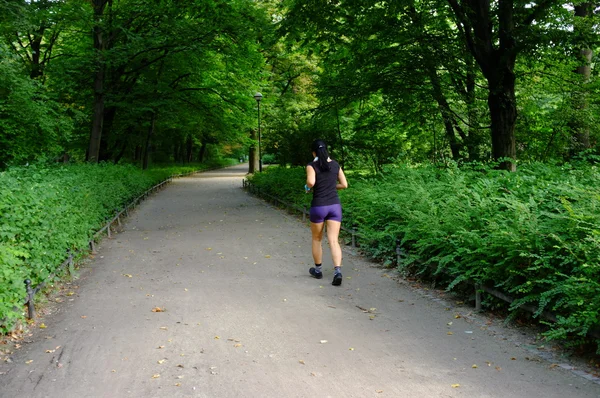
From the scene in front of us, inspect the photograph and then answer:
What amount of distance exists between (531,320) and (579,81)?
12.5m

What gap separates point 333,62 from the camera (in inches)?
722

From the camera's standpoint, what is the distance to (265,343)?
4.82 meters

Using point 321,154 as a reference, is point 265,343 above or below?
below

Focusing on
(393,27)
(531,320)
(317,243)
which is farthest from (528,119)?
(531,320)

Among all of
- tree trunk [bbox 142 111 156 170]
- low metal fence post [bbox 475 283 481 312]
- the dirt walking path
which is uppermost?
tree trunk [bbox 142 111 156 170]

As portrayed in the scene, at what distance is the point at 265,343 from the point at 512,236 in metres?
2.71

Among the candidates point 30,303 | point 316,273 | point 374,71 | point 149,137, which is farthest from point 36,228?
point 149,137

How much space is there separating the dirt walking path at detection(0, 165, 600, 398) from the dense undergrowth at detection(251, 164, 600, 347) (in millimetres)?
454

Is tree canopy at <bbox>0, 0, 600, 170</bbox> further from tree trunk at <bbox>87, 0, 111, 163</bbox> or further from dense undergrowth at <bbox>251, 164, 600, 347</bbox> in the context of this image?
dense undergrowth at <bbox>251, 164, 600, 347</bbox>

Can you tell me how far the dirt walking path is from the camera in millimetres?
3861

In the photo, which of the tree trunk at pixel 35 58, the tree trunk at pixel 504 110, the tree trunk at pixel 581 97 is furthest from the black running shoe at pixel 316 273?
the tree trunk at pixel 35 58

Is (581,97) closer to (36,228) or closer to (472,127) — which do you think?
(472,127)

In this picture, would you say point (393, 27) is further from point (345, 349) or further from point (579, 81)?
point (345, 349)

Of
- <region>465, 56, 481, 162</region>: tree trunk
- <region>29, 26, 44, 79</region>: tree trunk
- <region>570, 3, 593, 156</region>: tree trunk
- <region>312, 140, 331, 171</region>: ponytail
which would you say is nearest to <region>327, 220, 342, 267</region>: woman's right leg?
<region>312, 140, 331, 171</region>: ponytail
